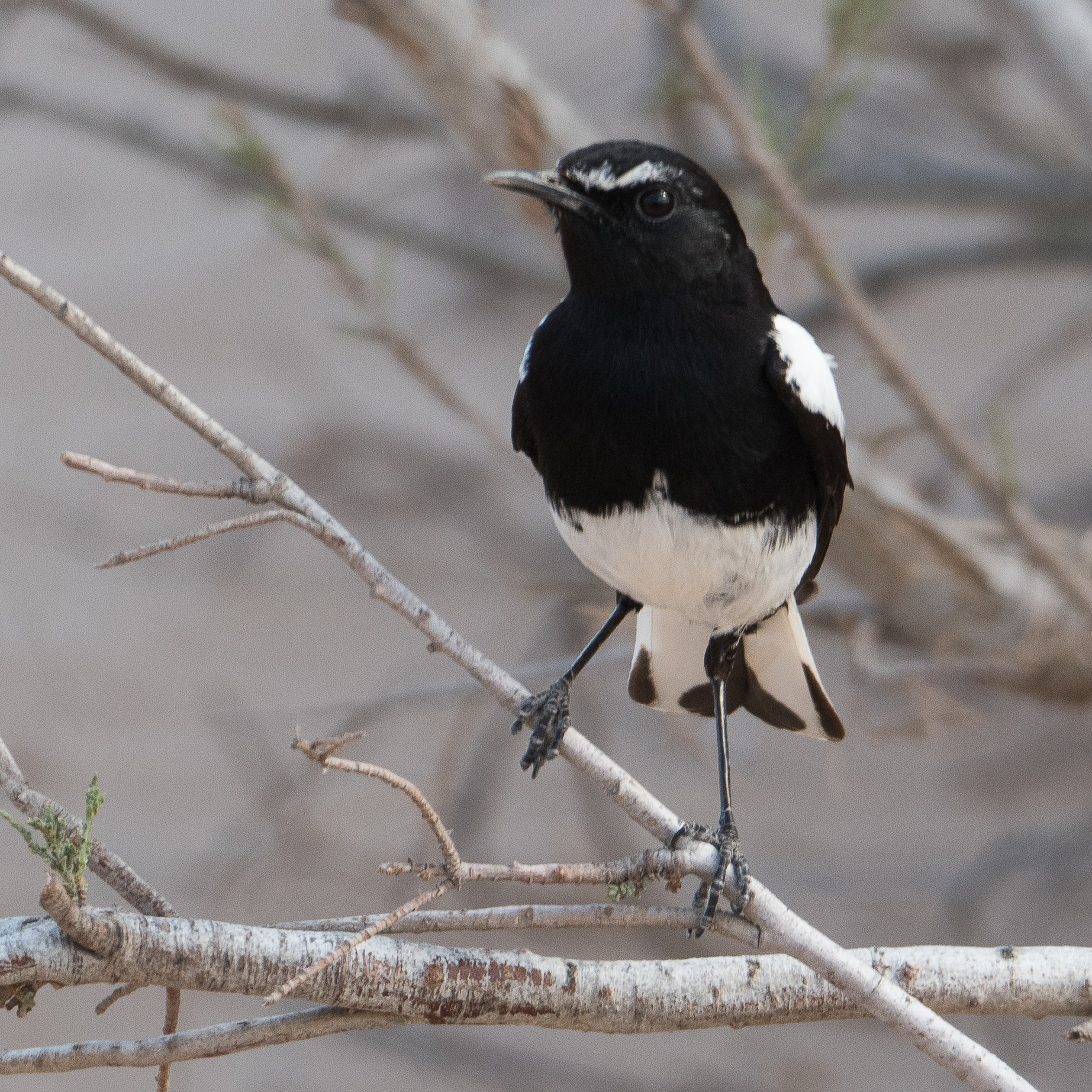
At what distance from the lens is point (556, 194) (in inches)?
61.6

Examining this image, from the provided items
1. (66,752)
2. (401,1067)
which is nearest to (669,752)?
(401,1067)

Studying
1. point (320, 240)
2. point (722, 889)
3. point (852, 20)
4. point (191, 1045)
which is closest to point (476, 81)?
point (320, 240)

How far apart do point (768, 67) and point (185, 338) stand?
2869 millimetres

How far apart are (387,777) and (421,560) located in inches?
173

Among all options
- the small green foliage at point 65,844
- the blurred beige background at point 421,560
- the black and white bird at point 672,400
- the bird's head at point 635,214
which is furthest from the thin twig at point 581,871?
the blurred beige background at point 421,560

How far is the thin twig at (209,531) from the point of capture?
115 cm

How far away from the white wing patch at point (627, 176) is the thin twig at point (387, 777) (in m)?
0.78

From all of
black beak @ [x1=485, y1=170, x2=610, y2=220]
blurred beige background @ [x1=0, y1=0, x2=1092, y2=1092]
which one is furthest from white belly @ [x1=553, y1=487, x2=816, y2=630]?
blurred beige background @ [x1=0, y1=0, x2=1092, y2=1092]

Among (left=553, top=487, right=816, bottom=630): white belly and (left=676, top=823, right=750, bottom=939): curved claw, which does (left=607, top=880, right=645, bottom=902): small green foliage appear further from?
(left=553, top=487, right=816, bottom=630): white belly

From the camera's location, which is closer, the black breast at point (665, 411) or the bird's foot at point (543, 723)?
the black breast at point (665, 411)

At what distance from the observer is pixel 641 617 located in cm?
204

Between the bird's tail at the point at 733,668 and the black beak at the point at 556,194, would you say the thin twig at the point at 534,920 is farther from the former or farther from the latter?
the black beak at the point at 556,194

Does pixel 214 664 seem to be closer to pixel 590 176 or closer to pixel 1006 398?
pixel 1006 398

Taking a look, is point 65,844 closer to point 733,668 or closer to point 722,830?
point 722,830
